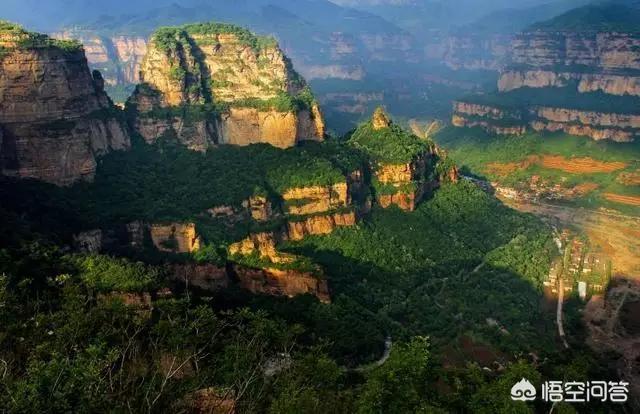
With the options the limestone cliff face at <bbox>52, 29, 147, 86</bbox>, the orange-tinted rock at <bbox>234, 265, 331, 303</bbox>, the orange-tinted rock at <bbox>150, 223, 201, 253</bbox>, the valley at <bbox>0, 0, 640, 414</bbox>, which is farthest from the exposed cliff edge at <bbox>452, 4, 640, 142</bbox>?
the orange-tinted rock at <bbox>150, 223, 201, 253</bbox>

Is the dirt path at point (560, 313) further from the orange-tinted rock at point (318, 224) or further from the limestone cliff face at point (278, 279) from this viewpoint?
the orange-tinted rock at point (318, 224)

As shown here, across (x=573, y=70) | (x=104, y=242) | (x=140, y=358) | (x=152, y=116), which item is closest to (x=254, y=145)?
(x=152, y=116)

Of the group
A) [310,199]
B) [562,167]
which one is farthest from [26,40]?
[562,167]

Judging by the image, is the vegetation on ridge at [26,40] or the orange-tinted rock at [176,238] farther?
the orange-tinted rock at [176,238]

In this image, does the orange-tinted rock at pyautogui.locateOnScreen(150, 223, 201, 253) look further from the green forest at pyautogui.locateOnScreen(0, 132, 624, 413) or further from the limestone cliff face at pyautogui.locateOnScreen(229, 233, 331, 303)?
the limestone cliff face at pyautogui.locateOnScreen(229, 233, 331, 303)

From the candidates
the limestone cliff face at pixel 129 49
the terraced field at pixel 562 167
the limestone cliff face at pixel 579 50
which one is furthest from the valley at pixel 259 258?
the limestone cliff face at pixel 129 49
